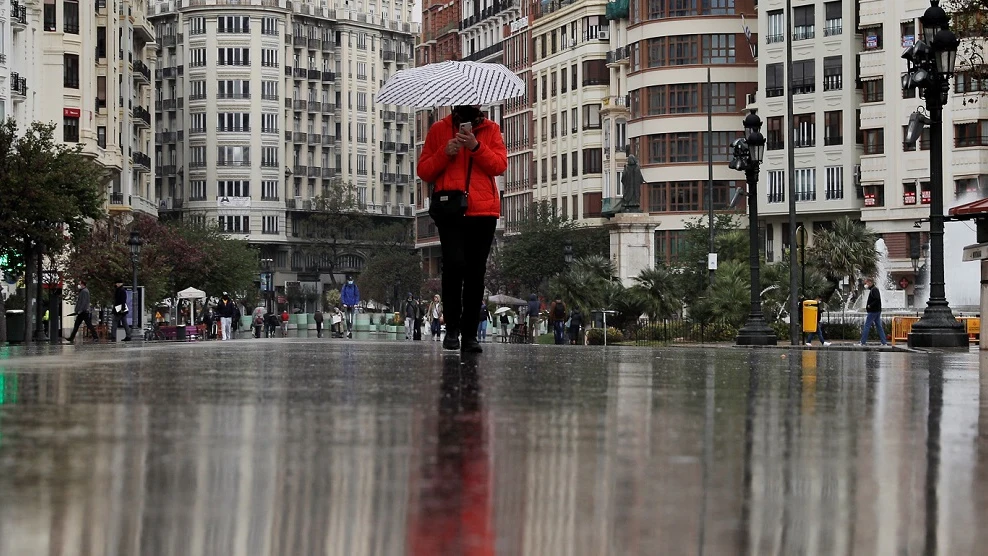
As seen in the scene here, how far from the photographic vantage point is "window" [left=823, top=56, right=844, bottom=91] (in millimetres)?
96438

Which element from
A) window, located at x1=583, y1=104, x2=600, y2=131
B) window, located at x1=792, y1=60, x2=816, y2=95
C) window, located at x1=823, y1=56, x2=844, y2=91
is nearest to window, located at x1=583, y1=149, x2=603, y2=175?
window, located at x1=583, y1=104, x2=600, y2=131

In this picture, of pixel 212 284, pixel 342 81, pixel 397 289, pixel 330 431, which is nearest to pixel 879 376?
pixel 330 431

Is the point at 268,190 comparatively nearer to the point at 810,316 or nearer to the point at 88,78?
the point at 88,78

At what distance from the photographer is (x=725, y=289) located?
5347 centimetres

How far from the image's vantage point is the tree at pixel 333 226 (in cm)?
16075

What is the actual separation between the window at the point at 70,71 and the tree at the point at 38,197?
36.1 meters

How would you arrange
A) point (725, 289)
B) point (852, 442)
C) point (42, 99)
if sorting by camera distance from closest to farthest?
1. point (852, 442)
2. point (725, 289)
3. point (42, 99)

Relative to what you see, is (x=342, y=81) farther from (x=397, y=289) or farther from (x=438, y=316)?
(x=438, y=316)

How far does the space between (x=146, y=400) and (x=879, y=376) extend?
522 centimetres

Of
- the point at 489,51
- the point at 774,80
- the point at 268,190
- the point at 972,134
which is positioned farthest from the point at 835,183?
the point at 268,190

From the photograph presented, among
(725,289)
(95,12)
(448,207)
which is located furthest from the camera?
(95,12)

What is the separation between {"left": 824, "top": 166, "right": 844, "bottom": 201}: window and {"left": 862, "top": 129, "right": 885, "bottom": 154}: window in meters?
2.48

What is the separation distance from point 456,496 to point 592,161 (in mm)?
116813

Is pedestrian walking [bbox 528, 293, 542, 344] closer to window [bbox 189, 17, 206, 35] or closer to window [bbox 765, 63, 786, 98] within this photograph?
window [bbox 765, 63, 786, 98]
